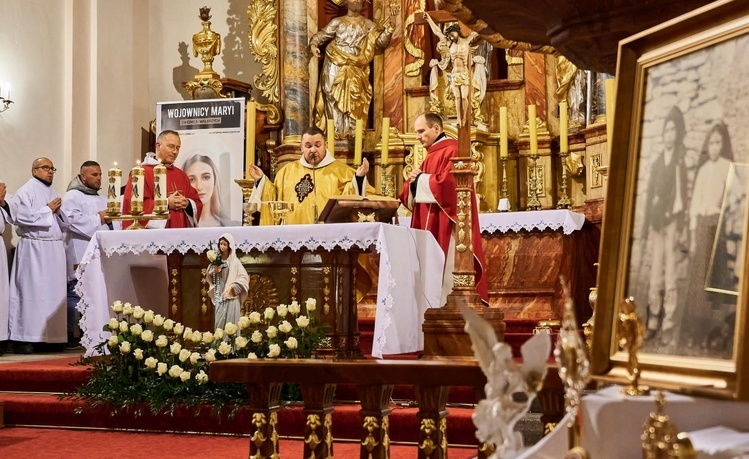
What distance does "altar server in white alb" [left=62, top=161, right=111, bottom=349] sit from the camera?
11203 millimetres

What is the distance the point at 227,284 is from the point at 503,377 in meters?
6.03

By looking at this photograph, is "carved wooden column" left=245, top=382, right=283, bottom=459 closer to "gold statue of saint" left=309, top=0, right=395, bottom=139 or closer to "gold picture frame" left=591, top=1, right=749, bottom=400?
"gold picture frame" left=591, top=1, right=749, bottom=400

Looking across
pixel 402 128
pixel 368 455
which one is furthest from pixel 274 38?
pixel 368 455

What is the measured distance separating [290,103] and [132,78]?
2.73 metres

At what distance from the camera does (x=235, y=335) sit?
275 inches

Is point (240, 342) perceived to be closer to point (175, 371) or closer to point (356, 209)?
point (175, 371)

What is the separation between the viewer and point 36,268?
10727 mm

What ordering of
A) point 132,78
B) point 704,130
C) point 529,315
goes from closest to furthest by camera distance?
point 704,130
point 529,315
point 132,78

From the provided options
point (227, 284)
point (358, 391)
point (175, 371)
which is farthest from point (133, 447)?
point (358, 391)

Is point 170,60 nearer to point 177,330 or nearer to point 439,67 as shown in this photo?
point 439,67

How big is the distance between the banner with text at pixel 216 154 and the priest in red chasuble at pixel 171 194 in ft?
4.36

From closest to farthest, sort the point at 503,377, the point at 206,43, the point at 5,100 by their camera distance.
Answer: the point at 503,377
the point at 5,100
the point at 206,43

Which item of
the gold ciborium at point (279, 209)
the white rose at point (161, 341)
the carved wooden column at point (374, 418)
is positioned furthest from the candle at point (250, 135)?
the carved wooden column at point (374, 418)

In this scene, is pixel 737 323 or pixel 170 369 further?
pixel 170 369
